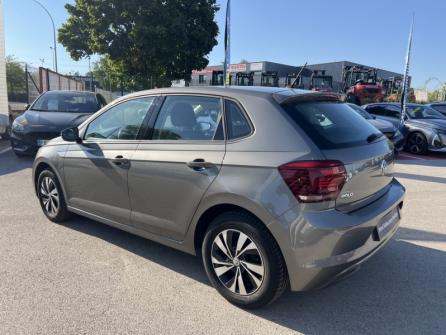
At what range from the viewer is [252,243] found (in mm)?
2885

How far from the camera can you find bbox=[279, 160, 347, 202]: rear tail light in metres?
2.61

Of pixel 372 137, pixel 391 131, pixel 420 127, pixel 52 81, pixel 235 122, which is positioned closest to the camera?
pixel 235 122

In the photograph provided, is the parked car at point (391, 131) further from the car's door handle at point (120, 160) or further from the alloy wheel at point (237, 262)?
the alloy wheel at point (237, 262)

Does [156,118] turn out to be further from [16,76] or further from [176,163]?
[16,76]

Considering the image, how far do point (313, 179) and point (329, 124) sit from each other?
2.17ft

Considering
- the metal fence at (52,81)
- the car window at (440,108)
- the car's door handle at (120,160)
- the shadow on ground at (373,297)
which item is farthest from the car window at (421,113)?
the metal fence at (52,81)

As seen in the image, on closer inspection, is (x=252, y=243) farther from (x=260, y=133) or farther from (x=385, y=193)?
(x=385, y=193)

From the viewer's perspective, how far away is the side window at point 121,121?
3797 mm

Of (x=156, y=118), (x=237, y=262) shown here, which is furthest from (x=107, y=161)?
(x=237, y=262)

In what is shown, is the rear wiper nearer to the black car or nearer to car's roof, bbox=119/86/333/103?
car's roof, bbox=119/86/333/103

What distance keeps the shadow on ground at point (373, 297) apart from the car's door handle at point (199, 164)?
1.09m

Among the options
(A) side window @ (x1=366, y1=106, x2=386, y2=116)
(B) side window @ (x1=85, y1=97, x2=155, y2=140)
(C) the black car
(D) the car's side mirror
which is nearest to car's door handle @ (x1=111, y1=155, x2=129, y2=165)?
(B) side window @ (x1=85, y1=97, x2=155, y2=140)

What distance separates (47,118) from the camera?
8.79 metres

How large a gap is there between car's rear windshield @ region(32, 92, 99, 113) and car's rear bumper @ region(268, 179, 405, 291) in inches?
325
